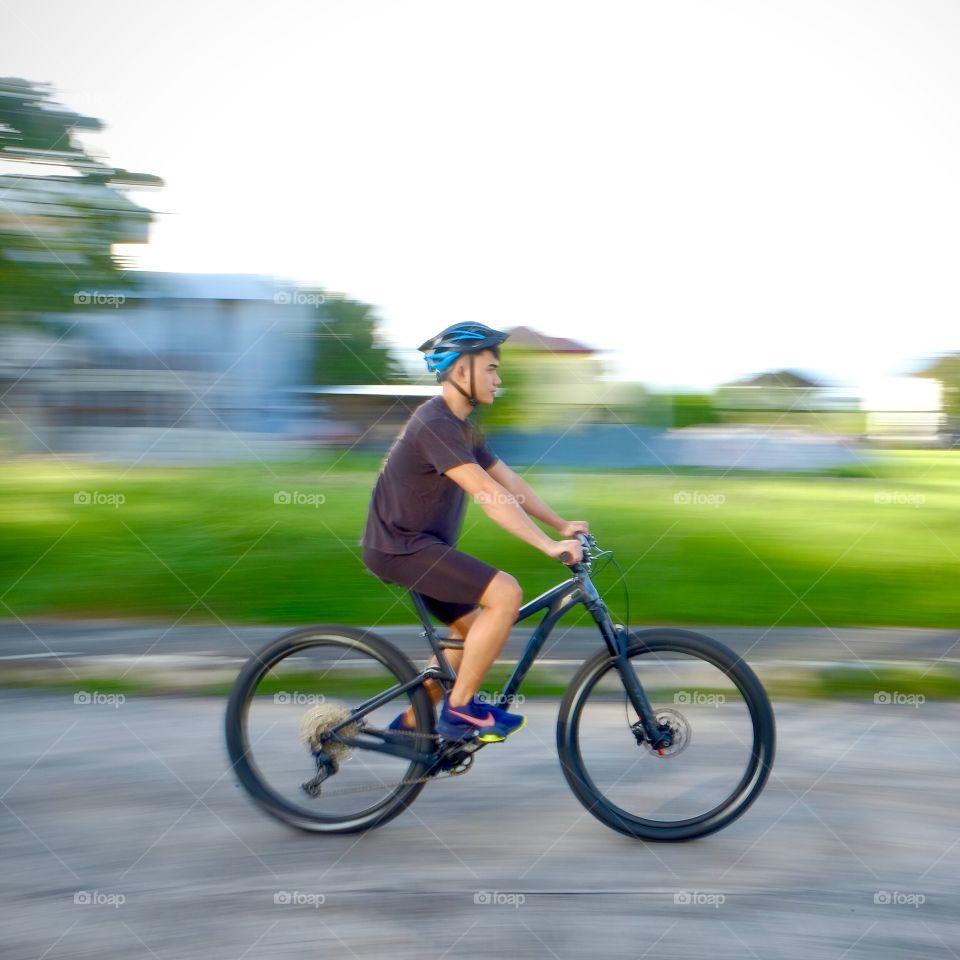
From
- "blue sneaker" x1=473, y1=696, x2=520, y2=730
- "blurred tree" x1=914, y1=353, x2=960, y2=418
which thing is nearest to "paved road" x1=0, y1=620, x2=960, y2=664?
"blue sneaker" x1=473, y1=696, x2=520, y2=730

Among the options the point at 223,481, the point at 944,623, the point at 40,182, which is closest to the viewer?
the point at 944,623

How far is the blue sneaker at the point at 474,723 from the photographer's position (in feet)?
11.6

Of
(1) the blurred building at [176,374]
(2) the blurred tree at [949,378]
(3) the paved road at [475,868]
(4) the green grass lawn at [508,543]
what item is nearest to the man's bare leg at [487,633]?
(3) the paved road at [475,868]

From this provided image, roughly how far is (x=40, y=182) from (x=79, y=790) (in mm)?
5986

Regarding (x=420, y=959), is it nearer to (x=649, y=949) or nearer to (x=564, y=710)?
(x=649, y=949)

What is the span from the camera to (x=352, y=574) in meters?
7.69

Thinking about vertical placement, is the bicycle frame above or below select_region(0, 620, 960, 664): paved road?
above

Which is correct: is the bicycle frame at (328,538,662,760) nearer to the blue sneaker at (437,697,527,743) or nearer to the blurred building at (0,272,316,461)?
the blue sneaker at (437,697,527,743)

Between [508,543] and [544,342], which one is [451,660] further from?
[544,342]

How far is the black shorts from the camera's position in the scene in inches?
137

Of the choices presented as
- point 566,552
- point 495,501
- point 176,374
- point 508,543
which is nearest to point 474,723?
point 566,552

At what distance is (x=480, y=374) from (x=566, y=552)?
0.72 m

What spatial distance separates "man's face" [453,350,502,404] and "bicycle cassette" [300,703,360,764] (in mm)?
1312

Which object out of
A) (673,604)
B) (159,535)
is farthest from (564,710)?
(159,535)
